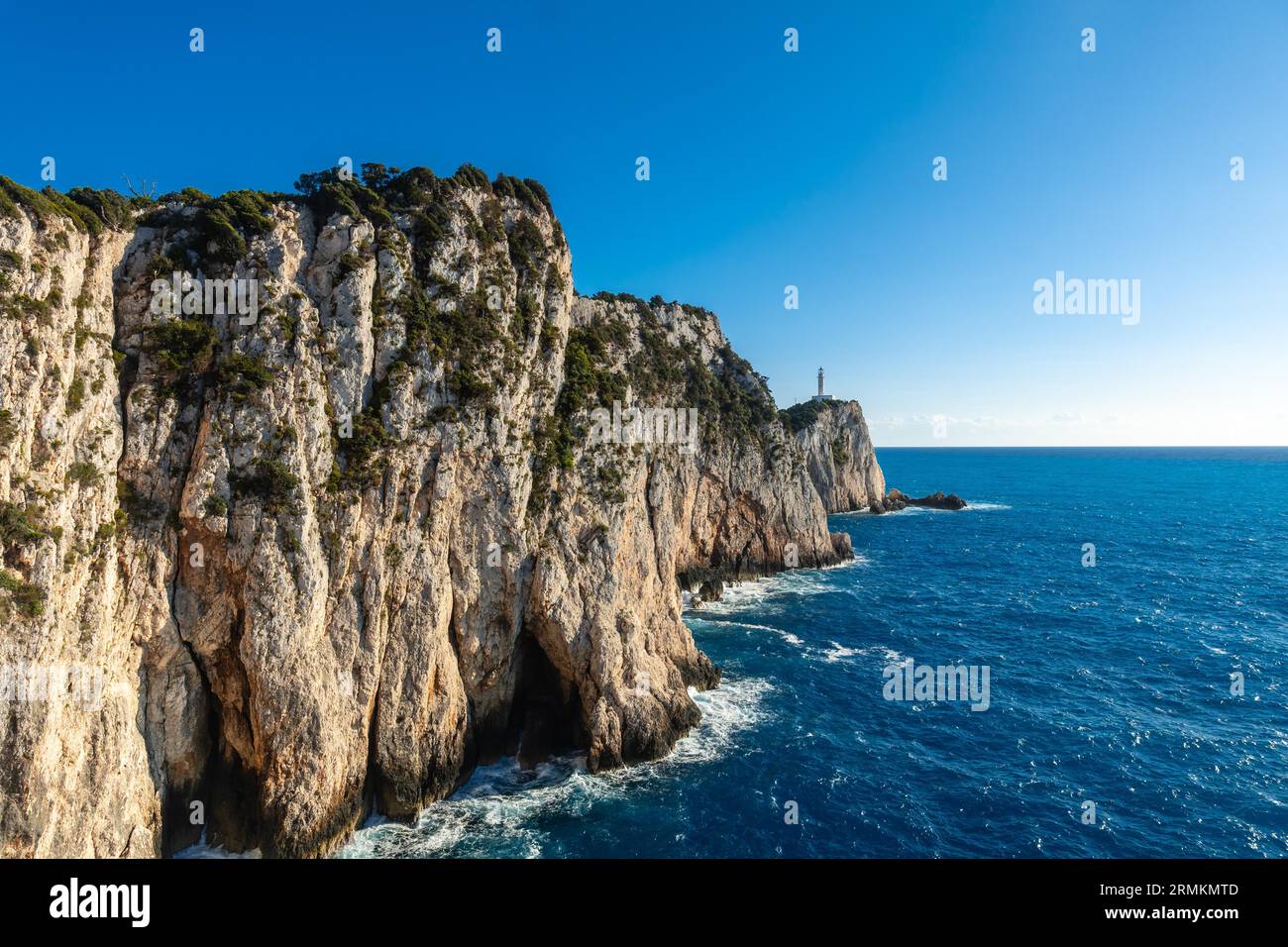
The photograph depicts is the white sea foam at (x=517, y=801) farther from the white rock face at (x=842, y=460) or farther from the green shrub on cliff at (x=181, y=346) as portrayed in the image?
the white rock face at (x=842, y=460)

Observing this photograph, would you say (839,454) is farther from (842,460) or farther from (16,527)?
(16,527)

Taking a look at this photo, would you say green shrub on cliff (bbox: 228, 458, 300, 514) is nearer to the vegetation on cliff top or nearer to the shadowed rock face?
the shadowed rock face

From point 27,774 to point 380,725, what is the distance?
42.0 ft

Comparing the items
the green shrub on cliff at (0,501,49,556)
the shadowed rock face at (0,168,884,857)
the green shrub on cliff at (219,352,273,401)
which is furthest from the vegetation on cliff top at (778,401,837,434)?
the green shrub on cliff at (0,501,49,556)

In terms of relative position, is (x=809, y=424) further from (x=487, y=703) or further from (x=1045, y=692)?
(x=487, y=703)

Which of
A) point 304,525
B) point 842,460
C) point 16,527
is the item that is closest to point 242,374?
point 304,525

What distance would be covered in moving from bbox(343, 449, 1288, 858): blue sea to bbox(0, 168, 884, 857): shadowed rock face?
388 cm

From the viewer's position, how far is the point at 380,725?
3070 cm

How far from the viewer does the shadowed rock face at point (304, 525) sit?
23375 mm

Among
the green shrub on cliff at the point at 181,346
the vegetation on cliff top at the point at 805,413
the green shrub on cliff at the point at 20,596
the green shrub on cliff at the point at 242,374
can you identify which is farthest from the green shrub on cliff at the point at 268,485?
the vegetation on cliff top at the point at 805,413

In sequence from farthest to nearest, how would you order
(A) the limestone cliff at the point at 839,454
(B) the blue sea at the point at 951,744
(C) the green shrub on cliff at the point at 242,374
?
(A) the limestone cliff at the point at 839,454 < (B) the blue sea at the point at 951,744 < (C) the green shrub on cliff at the point at 242,374

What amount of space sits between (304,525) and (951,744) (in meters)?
39.1

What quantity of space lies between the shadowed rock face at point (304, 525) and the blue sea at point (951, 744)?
388 centimetres
